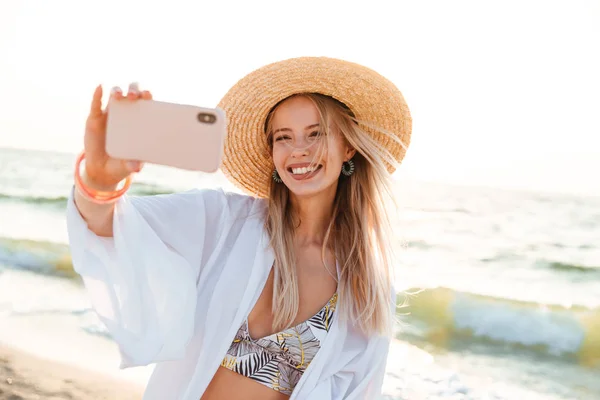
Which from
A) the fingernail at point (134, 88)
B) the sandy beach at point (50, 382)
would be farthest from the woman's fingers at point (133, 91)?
the sandy beach at point (50, 382)

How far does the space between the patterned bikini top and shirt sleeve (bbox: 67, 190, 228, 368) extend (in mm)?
248

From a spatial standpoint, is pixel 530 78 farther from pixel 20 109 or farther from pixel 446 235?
pixel 20 109

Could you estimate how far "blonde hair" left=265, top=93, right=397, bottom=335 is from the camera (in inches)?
106

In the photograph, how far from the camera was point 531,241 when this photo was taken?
47.2 ft

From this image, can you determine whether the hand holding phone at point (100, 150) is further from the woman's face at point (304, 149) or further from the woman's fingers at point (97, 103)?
the woman's face at point (304, 149)

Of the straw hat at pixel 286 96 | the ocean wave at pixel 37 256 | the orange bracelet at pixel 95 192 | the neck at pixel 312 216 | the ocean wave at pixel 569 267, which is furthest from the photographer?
the ocean wave at pixel 569 267

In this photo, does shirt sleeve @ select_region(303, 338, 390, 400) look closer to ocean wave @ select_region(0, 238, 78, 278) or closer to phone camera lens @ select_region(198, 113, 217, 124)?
phone camera lens @ select_region(198, 113, 217, 124)

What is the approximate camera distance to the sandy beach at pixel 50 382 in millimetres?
4934

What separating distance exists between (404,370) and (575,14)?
1486 centimetres

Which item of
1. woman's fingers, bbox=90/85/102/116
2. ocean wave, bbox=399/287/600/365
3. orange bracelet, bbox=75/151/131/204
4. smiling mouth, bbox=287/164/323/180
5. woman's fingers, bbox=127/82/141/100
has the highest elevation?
woman's fingers, bbox=127/82/141/100

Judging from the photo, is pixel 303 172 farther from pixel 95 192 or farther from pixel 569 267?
pixel 569 267

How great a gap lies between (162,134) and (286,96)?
1.22m

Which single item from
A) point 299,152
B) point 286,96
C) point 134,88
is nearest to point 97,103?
point 134,88

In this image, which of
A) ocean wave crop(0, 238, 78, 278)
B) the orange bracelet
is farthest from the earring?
ocean wave crop(0, 238, 78, 278)
